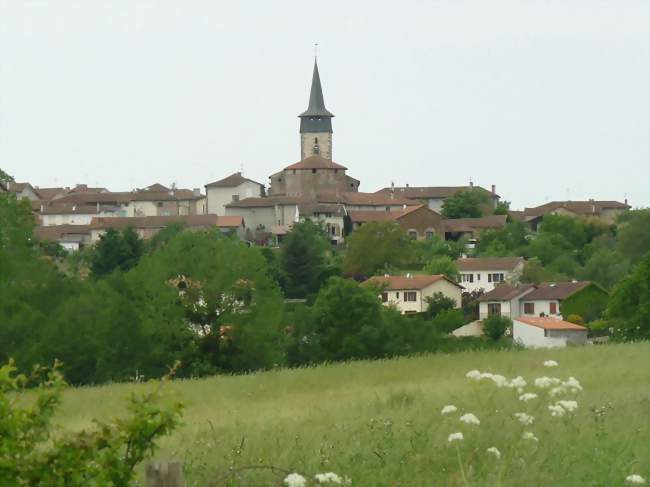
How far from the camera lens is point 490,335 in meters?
79.9

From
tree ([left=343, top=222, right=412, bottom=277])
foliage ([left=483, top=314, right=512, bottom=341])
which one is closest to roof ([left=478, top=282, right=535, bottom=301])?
foliage ([left=483, top=314, right=512, bottom=341])

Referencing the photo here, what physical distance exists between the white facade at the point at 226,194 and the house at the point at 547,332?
7843cm

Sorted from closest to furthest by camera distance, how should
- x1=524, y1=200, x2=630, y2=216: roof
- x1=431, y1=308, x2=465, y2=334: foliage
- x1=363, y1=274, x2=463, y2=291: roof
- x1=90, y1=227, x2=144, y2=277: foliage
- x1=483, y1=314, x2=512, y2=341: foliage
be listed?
x1=483, y1=314, x2=512, y2=341: foliage
x1=431, y1=308, x2=465, y2=334: foliage
x1=363, y1=274, x2=463, y2=291: roof
x1=90, y1=227, x2=144, y2=277: foliage
x1=524, y1=200, x2=630, y2=216: roof

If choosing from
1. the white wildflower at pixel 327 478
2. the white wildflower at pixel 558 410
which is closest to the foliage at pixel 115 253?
the white wildflower at pixel 558 410

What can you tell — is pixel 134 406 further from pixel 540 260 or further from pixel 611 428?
pixel 540 260

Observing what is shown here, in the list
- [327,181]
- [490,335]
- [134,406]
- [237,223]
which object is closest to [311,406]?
[134,406]

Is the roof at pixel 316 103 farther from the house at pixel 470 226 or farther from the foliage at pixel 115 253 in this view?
the foliage at pixel 115 253

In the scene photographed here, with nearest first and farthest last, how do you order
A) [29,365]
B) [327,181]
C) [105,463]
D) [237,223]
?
[105,463] < [29,365] < [237,223] < [327,181]

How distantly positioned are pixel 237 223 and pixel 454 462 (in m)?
129

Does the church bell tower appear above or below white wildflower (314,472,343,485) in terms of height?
above

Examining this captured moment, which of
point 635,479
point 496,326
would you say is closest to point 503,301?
point 496,326

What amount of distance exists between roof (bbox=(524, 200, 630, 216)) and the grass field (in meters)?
137

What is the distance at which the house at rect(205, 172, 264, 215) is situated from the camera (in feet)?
518

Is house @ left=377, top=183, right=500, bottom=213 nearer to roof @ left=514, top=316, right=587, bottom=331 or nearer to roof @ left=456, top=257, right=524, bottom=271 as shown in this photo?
roof @ left=456, top=257, right=524, bottom=271
